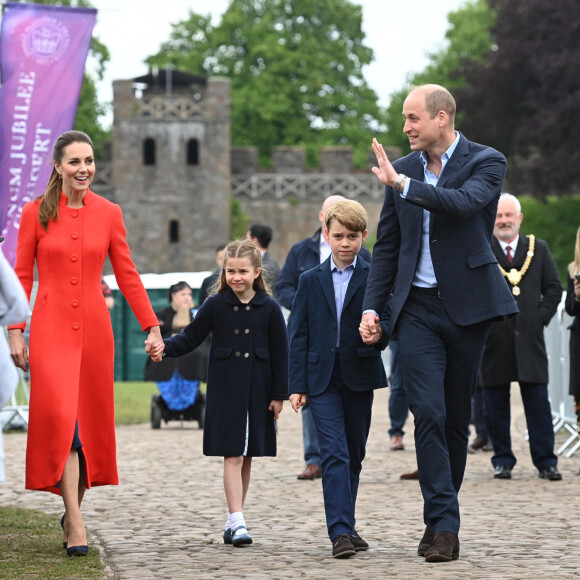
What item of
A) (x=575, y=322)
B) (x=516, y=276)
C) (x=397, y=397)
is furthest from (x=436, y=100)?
(x=397, y=397)

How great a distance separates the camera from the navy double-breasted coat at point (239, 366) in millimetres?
7555

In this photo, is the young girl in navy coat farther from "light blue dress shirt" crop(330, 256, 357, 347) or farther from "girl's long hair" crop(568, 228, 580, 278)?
"girl's long hair" crop(568, 228, 580, 278)

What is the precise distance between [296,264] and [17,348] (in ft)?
14.3

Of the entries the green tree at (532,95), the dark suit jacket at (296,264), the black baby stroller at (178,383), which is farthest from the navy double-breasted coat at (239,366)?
the green tree at (532,95)

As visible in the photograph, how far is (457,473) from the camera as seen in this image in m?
7.02

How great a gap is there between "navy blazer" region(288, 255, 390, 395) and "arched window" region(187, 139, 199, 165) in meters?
53.9

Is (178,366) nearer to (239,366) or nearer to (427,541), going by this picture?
(239,366)

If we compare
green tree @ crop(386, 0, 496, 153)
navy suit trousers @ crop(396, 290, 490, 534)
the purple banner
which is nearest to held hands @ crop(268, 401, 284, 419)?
navy suit trousers @ crop(396, 290, 490, 534)

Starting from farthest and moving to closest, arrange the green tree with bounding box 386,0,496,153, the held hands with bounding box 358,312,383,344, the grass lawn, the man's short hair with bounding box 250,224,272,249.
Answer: the green tree with bounding box 386,0,496,153 → the man's short hair with bounding box 250,224,272,249 → the held hands with bounding box 358,312,383,344 → the grass lawn

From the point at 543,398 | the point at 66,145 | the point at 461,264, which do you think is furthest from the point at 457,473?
the point at 543,398

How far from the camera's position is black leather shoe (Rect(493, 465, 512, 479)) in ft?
34.6

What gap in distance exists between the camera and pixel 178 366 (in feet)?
51.9

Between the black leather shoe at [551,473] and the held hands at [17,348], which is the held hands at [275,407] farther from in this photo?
the black leather shoe at [551,473]

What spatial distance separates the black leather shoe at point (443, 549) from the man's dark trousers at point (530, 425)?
3952 millimetres
